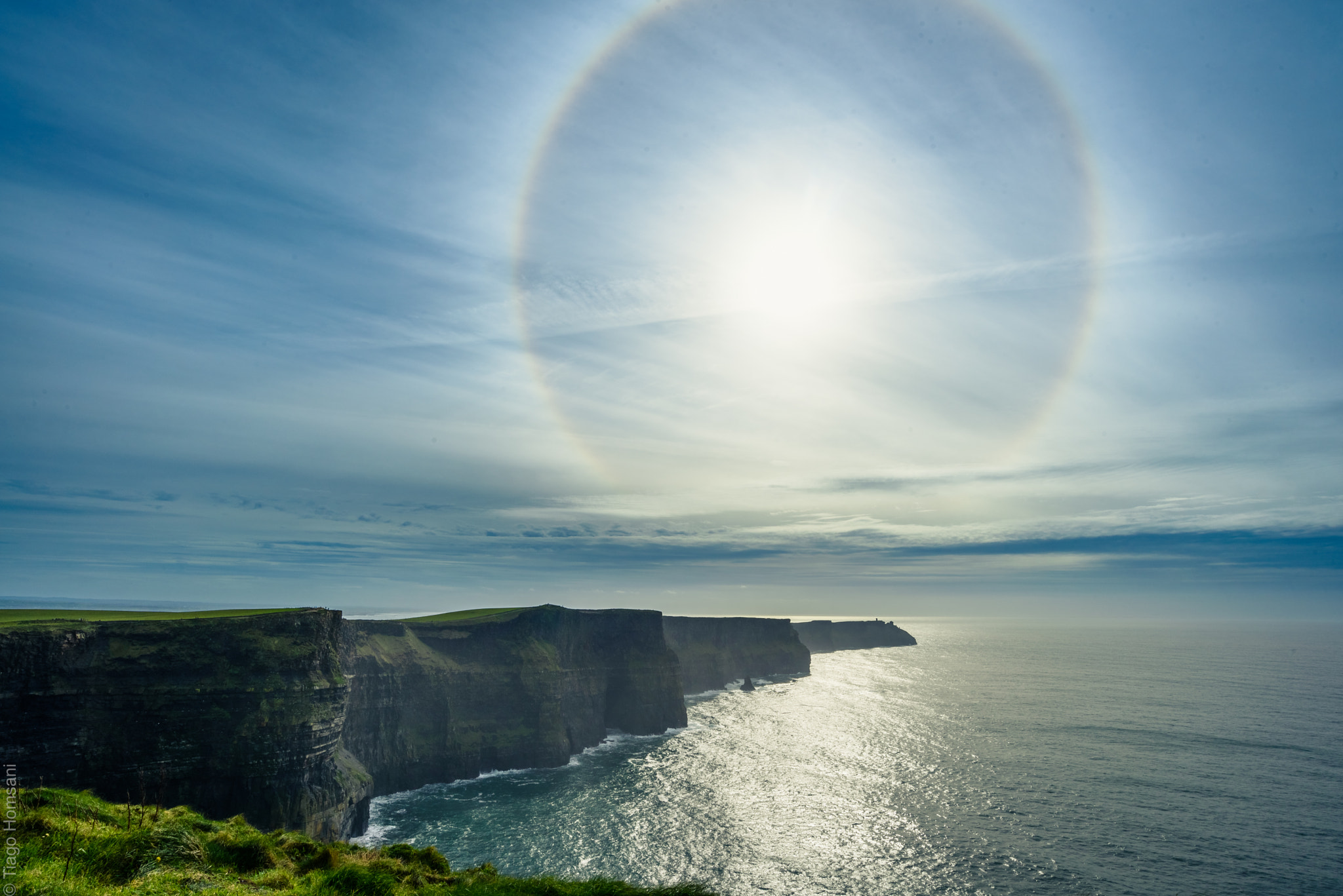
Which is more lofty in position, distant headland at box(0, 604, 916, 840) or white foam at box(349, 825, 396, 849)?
distant headland at box(0, 604, 916, 840)

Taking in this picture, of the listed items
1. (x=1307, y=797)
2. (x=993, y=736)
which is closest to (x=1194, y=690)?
(x=993, y=736)

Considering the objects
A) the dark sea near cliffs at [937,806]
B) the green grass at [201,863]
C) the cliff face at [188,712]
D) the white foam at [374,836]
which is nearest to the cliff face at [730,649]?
the dark sea near cliffs at [937,806]

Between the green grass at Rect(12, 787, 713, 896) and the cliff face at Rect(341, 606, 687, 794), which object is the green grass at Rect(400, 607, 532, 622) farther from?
the green grass at Rect(12, 787, 713, 896)

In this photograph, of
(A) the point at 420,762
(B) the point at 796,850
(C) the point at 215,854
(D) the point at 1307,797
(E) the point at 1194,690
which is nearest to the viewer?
(C) the point at 215,854

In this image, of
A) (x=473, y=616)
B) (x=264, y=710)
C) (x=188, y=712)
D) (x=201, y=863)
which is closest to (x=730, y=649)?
(x=473, y=616)

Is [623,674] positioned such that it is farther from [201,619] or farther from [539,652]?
[201,619]

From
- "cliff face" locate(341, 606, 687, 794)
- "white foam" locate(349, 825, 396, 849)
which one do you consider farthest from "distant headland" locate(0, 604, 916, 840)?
"white foam" locate(349, 825, 396, 849)

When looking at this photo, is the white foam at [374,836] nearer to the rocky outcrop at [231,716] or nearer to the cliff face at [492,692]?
the rocky outcrop at [231,716]
